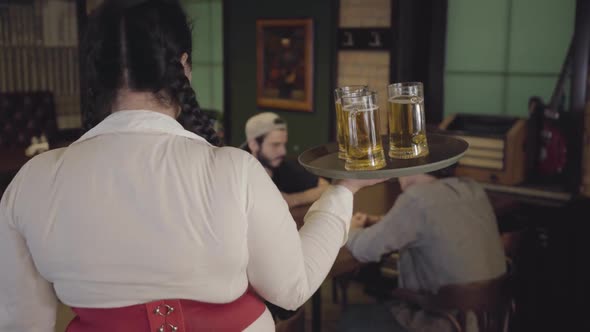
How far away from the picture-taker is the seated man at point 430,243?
2.36 metres

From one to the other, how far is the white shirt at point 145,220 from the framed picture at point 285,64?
4.02m

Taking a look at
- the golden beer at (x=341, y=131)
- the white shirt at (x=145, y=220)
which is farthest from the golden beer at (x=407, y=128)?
the white shirt at (x=145, y=220)

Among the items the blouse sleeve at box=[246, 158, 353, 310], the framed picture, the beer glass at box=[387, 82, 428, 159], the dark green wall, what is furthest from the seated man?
the framed picture

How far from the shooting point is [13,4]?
6250 mm

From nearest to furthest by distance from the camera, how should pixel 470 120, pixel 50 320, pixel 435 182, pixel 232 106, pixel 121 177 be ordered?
pixel 121 177, pixel 50 320, pixel 435 182, pixel 470 120, pixel 232 106

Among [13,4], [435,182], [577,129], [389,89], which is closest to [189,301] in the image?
[389,89]

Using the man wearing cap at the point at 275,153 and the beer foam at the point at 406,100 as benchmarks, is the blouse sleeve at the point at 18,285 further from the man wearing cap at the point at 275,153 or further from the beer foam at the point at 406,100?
the man wearing cap at the point at 275,153

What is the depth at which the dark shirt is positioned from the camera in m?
3.75

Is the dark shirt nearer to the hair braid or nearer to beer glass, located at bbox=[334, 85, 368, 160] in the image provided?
beer glass, located at bbox=[334, 85, 368, 160]

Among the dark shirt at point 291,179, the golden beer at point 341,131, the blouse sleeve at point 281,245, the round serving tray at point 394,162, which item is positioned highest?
the golden beer at point 341,131

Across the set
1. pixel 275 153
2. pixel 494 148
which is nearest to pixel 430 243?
pixel 494 148

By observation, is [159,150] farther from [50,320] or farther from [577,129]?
[577,129]

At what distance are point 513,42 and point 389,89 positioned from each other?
2791 millimetres

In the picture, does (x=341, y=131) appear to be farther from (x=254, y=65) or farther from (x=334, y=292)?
(x=254, y=65)
